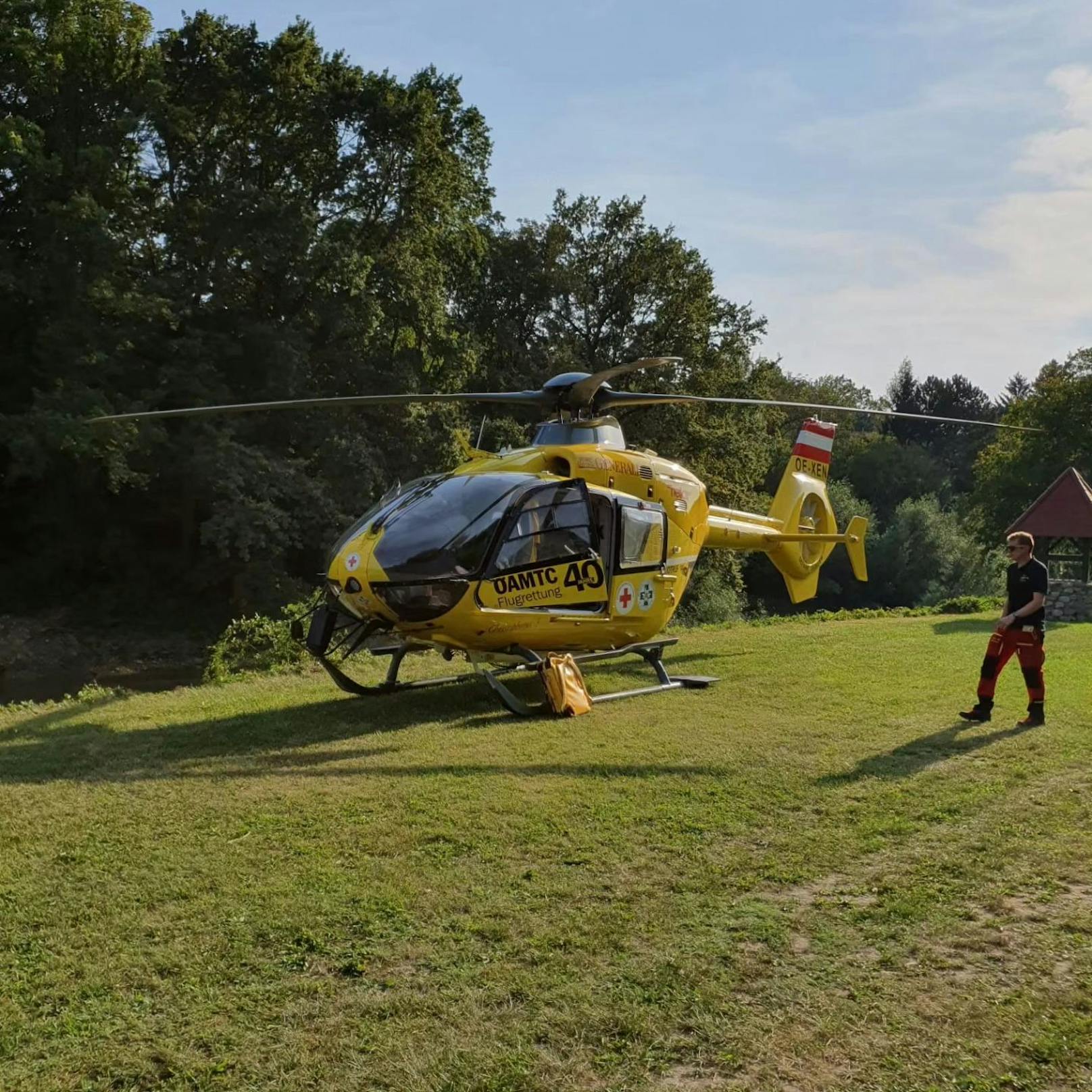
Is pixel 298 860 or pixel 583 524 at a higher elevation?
pixel 583 524

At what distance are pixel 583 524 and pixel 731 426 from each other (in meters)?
25.6

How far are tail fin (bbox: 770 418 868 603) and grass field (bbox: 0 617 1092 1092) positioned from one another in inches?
257

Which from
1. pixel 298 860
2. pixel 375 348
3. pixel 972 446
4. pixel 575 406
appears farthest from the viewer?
pixel 972 446

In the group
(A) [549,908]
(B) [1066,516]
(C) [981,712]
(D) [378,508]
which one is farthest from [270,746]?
(B) [1066,516]

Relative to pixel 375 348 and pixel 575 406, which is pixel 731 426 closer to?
pixel 375 348

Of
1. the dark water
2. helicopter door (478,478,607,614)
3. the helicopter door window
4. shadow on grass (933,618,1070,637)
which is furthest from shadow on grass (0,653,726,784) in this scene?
shadow on grass (933,618,1070,637)

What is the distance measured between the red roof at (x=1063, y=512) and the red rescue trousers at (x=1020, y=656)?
585 inches

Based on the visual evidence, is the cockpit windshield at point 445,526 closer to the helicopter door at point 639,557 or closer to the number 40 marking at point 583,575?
the number 40 marking at point 583,575

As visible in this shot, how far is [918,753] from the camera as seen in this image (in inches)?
301

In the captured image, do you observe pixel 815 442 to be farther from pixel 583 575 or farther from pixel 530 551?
pixel 530 551

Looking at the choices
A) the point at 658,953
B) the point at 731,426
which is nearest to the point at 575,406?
the point at 658,953

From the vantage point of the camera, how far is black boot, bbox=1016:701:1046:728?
850cm

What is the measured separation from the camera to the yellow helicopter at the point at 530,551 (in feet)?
29.7

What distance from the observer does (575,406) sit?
11.0 meters
